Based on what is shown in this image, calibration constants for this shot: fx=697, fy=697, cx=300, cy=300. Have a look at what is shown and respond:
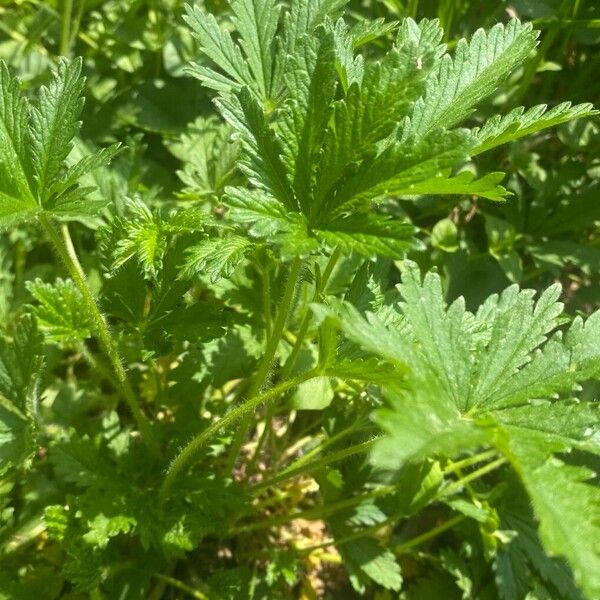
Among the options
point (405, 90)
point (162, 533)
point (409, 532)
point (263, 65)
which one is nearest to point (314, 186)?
point (405, 90)

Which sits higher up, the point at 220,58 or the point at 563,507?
the point at 220,58

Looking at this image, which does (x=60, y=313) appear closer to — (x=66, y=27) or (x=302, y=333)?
(x=302, y=333)

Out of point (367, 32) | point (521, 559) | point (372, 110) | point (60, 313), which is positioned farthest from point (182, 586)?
point (367, 32)

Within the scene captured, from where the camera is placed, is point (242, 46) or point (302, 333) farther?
point (242, 46)

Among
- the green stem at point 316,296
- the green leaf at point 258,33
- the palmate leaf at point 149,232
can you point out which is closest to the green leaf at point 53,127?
the palmate leaf at point 149,232

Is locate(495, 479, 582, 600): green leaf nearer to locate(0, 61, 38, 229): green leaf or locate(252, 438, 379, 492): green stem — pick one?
locate(252, 438, 379, 492): green stem

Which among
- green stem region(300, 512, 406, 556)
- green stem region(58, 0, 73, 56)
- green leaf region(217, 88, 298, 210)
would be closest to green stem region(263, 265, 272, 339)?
green leaf region(217, 88, 298, 210)

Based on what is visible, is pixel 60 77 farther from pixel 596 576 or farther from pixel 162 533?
pixel 596 576
